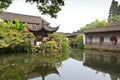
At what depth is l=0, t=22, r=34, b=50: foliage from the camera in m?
23.5

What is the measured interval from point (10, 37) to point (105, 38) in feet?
55.8

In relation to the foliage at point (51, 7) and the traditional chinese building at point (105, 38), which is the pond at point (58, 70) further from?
the traditional chinese building at point (105, 38)

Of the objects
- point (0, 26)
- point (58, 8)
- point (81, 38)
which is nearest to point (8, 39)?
point (0, 26)

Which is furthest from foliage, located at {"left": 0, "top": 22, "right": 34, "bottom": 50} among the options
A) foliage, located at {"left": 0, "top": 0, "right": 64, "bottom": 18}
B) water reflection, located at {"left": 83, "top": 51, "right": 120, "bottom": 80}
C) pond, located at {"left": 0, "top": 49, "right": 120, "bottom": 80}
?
foliage, located at {"left": 0, "top": 0, "right": 64, "bottom": 18}

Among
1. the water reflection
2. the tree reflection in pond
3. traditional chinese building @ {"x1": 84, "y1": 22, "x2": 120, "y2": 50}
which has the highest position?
traditional chinese building @ {"x1": 84, "y1": 22, "x2": 120, "y2": 50}

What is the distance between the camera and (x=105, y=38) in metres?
33.4

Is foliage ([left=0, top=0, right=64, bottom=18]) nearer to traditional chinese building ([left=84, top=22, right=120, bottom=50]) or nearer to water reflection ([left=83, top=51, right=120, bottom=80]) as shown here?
water reflection ([left=83, top=51, right=120, bottom=80])

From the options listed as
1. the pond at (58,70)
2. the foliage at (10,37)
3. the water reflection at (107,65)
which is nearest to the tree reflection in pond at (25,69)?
the pond at (58,70)

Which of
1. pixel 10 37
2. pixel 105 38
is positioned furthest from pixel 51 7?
pixel 105 38

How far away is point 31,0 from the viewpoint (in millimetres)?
7133

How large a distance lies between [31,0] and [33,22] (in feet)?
135

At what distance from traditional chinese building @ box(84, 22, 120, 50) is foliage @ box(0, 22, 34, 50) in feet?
41.8

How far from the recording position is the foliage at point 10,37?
77.2 ft

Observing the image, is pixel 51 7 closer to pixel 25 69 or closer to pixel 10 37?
pixel 25 69
